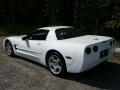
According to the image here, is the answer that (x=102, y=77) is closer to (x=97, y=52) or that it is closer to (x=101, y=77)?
(x=101, y=77)

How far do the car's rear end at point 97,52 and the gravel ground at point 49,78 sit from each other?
0.49m

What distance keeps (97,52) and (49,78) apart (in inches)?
59.6

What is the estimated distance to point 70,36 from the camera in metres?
6.73

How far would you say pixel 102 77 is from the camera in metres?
6.39

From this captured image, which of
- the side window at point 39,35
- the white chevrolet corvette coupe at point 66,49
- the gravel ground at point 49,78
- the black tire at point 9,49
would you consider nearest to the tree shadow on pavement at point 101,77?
the gravel ground at point 49,78

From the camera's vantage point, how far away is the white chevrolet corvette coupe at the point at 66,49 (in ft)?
18.8

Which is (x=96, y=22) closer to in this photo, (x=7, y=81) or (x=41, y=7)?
(x=41, y=7)

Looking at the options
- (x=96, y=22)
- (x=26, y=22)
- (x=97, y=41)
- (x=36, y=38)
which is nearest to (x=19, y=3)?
(x=26, y=22)

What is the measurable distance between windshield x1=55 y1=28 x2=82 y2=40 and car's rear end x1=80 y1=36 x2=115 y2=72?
0.86 metres

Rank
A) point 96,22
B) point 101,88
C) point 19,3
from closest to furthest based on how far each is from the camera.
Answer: point 101,88 → point 96,22 → point 19,3

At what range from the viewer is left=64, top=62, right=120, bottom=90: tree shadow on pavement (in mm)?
5820

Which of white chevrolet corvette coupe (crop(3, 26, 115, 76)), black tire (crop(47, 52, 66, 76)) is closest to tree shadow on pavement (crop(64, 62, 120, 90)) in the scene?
black tire (crop(47, 52, 66, 76))

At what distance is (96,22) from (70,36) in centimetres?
1247

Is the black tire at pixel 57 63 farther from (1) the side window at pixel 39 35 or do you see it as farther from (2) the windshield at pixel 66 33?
(1) the side window at pixel 39 35
